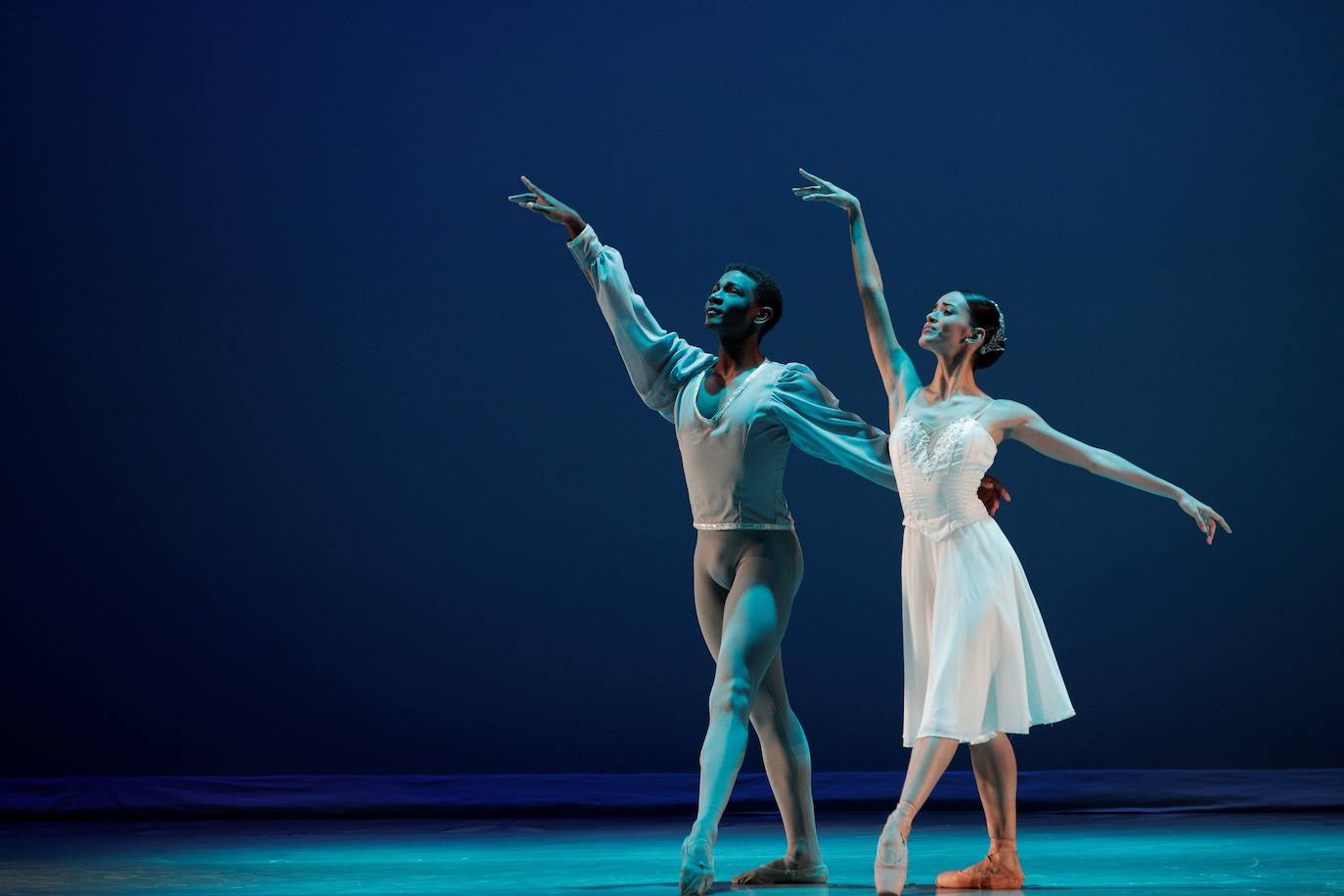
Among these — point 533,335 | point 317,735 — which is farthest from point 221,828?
point 533,335

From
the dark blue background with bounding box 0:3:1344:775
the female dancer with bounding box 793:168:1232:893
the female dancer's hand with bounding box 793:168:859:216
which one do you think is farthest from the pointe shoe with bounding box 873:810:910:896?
the dark blue background with bounding box 0:3:1344:775

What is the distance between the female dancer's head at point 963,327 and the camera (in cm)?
366

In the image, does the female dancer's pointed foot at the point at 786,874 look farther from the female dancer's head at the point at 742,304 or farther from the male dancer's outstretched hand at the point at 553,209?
the male dancer's outstretched hand at the point at 553,209

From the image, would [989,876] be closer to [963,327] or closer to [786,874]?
[786,874]

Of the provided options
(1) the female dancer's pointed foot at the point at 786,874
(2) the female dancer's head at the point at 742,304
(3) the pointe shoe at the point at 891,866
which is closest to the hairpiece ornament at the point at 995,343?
(2) the female dancer's head at the point at 742,304

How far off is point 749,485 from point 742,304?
1.45 feet

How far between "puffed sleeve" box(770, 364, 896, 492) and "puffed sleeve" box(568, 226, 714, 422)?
0.27 meters

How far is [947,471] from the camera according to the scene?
357 cm

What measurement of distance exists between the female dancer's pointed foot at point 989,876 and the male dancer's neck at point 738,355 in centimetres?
126

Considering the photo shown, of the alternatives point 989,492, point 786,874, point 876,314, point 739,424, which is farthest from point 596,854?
point 876,314

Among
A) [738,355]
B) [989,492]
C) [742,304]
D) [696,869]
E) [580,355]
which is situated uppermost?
[580,355]

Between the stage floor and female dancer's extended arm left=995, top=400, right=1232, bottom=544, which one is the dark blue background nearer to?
the stage floor

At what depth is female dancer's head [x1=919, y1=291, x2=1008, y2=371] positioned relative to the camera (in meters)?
3.66

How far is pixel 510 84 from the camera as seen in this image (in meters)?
5.93
